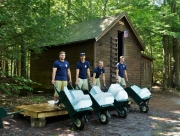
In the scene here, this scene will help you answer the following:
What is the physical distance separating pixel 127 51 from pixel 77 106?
31.6ft

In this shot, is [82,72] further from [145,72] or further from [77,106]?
[145,72]

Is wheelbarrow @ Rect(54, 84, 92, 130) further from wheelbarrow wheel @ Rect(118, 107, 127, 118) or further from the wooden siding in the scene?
the wooden siding

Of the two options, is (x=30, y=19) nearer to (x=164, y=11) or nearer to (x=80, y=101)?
(x=80, y=101)

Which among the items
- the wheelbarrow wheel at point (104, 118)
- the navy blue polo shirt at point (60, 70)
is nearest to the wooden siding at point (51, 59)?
the navy blue polo shirt at point (60, 70)

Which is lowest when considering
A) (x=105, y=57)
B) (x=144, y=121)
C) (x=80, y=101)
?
(x=144, y=121)

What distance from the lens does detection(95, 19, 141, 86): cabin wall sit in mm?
11852

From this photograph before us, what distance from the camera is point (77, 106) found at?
4.94 m

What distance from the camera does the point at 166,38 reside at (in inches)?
769

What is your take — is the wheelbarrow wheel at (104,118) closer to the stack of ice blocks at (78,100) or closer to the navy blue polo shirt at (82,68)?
the stack of ice blocks at (78,100)

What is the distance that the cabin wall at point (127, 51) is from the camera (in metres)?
11.9

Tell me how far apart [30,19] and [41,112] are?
3.37m

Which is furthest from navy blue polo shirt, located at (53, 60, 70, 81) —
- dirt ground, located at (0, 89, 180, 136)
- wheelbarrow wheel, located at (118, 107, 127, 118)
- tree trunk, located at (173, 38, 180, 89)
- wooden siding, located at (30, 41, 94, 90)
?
tree trunk, located at (173, 38, 180, 89)

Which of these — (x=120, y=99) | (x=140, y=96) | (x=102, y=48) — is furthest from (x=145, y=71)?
(x=120, y=99)

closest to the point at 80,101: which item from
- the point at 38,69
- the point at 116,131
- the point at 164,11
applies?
the point at 116,131
